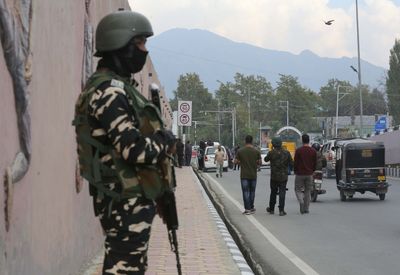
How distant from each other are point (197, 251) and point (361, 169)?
10.7 meters

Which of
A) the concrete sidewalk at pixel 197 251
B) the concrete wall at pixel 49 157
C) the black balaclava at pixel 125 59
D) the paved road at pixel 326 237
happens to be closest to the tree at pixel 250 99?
the paved road at pixel 326 237

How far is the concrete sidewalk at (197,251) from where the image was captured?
6.79m

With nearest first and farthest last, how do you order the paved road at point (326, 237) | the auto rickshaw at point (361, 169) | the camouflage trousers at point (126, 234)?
1. the camouflage trousers at point (126, 234)
2. the paved road at point (326, 237)
3. the auto rickshaw at point (361, 169)

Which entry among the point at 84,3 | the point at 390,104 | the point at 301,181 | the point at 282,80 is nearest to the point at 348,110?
the point at 282,80

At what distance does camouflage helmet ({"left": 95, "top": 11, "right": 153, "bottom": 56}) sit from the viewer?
3186mm

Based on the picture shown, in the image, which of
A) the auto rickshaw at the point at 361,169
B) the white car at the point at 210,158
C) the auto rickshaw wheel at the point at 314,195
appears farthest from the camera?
the white car at the point at 210,158

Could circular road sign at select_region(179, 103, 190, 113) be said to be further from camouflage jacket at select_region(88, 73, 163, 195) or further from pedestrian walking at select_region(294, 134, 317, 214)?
camouflage jacket at select_region(88, 73, 163, 195)

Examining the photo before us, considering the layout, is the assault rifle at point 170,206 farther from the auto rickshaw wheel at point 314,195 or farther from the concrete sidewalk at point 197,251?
the auto rickshaw wheel at point 314,195

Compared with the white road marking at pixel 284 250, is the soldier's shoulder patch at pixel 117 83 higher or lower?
higher

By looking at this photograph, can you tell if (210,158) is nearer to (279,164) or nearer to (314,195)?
(314,195)

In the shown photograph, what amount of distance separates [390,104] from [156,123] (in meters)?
96.5

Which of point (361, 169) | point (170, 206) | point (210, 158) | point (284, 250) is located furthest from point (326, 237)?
point (210, 158)

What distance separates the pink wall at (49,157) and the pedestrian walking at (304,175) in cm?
837

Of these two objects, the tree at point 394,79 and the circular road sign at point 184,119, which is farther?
the tree at point 394,79
